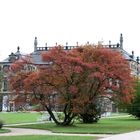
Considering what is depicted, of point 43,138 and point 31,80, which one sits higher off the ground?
point 31,80

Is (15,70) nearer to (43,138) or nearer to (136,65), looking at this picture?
(43,138)

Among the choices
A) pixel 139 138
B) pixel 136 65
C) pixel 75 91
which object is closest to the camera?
pixel 139 138

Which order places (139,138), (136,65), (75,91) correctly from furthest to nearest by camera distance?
(136,65) < (75,91) < (139,138)

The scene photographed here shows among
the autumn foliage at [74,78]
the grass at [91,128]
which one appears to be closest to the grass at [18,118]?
the autumn foliage at [74,78]

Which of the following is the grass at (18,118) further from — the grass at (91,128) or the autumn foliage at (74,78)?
the grass at (91,128)

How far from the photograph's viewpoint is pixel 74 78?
46188 mm

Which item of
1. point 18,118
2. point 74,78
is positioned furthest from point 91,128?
point 18,118

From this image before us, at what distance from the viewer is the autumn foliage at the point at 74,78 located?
45.5m

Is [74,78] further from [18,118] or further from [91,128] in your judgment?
[18,118]

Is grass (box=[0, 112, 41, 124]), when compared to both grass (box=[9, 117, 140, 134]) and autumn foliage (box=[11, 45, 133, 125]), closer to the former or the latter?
autumn foliage (box=[11, 45, 133, 125])

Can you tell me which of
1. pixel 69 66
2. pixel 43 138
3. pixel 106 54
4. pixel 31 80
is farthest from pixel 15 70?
pixel 43 138

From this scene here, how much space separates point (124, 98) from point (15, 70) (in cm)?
1088

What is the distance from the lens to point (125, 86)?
4644cm

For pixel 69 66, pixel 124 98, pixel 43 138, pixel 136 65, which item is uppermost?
pixel 136 65
